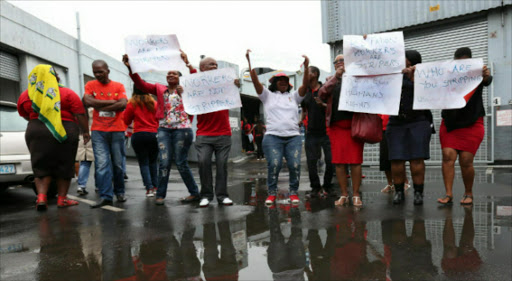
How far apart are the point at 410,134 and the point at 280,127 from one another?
1.56 metres

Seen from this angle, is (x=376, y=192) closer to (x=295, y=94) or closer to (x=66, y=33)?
(x=295, y=94)

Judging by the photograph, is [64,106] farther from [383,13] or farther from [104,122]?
[383,13]

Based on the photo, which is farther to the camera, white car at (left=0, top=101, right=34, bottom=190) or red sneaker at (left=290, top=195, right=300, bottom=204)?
white car at (left=0, top=101, right=34, bottom=190)

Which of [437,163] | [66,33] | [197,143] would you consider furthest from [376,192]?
[66,33]

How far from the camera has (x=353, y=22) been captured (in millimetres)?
10469

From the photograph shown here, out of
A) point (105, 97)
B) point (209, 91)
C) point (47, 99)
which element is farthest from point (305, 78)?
point (47, 99)

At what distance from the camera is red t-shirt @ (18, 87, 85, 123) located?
505 cm

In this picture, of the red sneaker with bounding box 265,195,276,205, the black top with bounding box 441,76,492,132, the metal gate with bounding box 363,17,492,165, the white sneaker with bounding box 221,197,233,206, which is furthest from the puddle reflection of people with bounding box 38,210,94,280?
the metal gate with bounding box 363,17,492,165

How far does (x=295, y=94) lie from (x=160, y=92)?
6.07ft

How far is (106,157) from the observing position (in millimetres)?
5191

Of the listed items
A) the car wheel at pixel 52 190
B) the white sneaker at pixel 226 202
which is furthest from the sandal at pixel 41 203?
the white sneaker at pixel 226 202

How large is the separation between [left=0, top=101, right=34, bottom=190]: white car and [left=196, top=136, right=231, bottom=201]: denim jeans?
110 inches

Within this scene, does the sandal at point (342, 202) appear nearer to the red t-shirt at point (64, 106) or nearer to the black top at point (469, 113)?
the black top at point (469, 113)

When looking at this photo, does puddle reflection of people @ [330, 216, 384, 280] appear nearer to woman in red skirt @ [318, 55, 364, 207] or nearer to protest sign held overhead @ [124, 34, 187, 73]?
woman in red skirt @ [318, 55, 364, 207]
